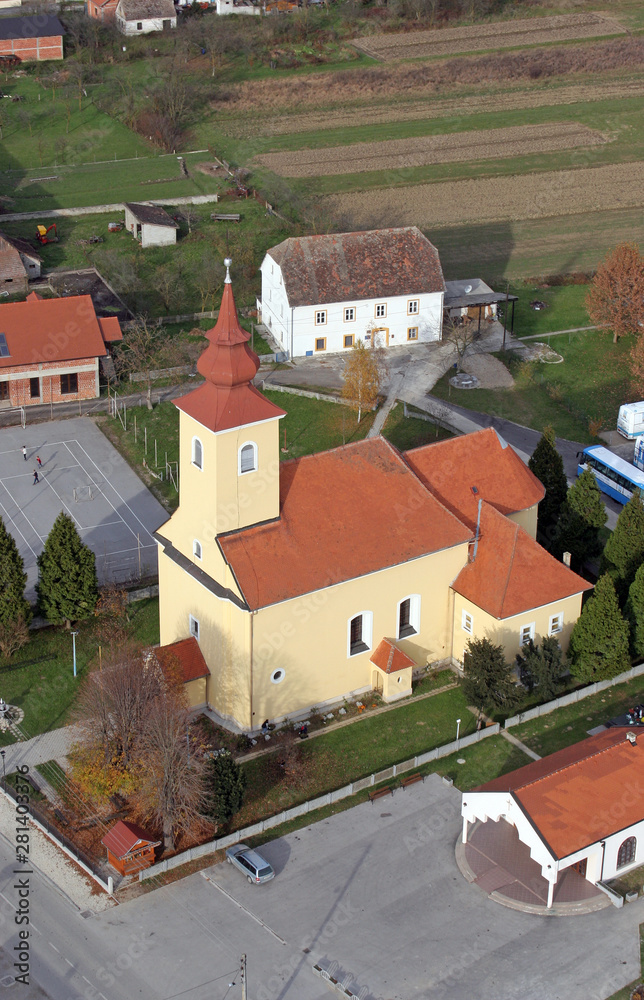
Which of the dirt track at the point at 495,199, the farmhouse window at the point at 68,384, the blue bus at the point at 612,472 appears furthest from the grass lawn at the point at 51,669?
the dirt track at the point at 495,199

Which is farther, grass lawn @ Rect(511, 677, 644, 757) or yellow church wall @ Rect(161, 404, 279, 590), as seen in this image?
grass lawn @ Rect(511, 677, 644, 757)

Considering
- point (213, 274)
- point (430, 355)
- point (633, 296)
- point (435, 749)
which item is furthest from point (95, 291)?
point (435, 749)

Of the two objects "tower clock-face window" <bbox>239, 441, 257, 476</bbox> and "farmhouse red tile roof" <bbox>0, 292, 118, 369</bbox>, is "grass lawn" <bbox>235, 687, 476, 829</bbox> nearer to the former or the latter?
"tower clock-face window" <bbox>239, 441, 257, 476</bbox>

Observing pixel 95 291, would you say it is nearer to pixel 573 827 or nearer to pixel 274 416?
pixel 274 416

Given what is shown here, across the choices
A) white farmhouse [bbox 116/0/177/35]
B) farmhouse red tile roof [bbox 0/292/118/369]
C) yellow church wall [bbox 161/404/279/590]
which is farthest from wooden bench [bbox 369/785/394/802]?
white farmhouse [bbox 116/0/177/35]

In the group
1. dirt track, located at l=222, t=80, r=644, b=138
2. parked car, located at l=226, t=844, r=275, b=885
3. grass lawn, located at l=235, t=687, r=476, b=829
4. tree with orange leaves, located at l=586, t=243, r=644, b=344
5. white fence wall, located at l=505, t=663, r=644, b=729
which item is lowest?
parked car, located at l=226, t=844, r=275, b=885

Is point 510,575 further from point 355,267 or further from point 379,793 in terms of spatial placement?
point 355,267
